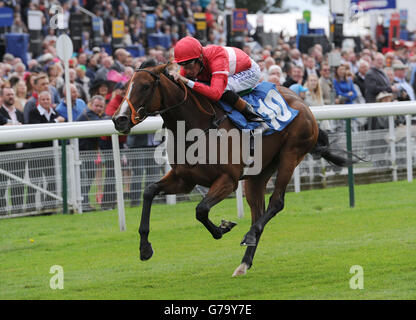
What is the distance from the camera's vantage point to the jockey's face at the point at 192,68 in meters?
6.56

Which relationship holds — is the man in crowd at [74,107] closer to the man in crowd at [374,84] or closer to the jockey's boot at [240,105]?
the man in crowd at [374,84]

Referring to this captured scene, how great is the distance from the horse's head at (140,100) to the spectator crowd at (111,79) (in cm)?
89

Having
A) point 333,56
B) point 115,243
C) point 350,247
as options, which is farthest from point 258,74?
point 333,56

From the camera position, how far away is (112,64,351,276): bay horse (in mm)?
6266

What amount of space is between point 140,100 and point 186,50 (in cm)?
52

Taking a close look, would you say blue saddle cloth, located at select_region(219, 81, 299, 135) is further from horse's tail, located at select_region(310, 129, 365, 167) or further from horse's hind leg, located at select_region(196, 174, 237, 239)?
horse's tail, located at select_region(310, 129, 365, 167)

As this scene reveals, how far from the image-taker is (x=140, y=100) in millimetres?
6219

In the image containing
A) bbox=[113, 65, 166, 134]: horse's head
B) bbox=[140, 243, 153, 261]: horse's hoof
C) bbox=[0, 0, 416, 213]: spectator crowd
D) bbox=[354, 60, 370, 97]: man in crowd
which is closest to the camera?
bbox=[113, 65, 166, 134]: horse's head

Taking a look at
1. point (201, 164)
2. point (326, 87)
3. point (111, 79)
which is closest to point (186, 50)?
point (201, 164)

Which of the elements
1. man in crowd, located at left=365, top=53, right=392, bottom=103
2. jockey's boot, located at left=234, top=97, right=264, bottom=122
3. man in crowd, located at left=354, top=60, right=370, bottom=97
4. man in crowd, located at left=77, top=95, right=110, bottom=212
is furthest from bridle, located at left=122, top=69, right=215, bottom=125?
man in crowd, located at left=354, top=60, right=370, bottom=97

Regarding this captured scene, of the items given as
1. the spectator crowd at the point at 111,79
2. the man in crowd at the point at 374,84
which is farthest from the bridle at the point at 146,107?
the man in crowd at the point at 374,84

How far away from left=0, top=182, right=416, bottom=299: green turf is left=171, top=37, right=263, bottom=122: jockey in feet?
4.15

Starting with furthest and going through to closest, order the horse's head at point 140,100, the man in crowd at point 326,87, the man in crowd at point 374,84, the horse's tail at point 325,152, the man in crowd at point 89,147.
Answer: the man in crowd at point 326,87
the man in crowd at point 374,84
the man in crowd at point 89,147
the horse's tail at point 325,152
the horse's head at point 140,100
